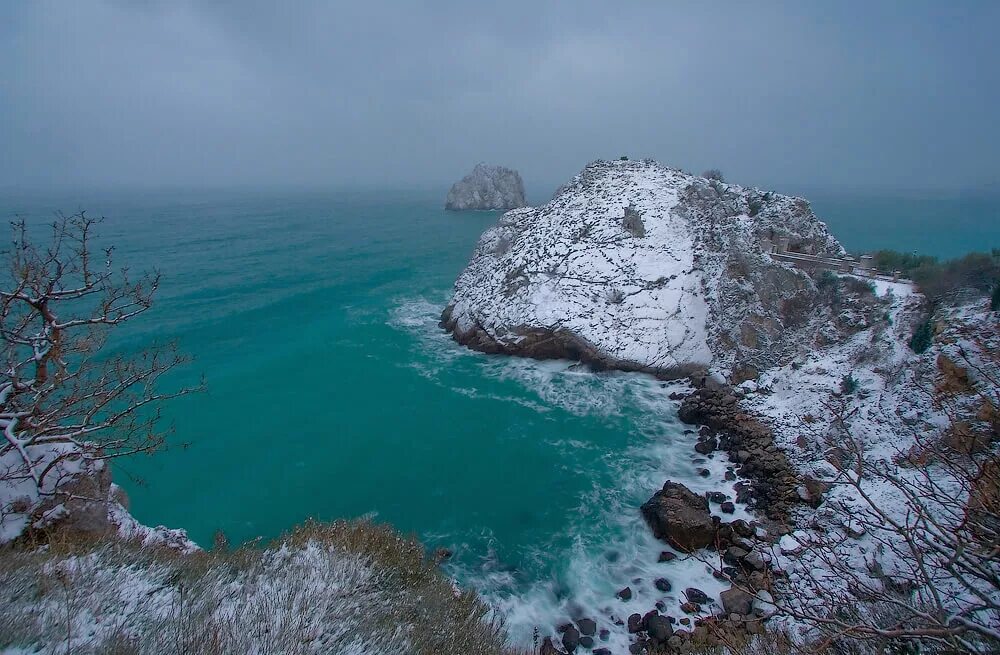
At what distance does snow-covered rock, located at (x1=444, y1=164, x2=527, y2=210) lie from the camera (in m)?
104

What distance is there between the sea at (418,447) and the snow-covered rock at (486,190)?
6777cm

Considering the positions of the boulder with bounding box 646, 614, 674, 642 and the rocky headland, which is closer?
the boulder with bounding box 646, 614, 674, 642

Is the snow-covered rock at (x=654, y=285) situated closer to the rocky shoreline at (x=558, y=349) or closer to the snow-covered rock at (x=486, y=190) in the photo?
the rocky shoreline at (x=558, y=349)

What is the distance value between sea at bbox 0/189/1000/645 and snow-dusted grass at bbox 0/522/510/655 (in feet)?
11.1

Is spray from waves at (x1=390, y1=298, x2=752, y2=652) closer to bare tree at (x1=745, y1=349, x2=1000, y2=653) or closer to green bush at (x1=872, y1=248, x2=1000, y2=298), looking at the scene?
bare tree at (x1=745, y1=349, x2=1000, y2=653)

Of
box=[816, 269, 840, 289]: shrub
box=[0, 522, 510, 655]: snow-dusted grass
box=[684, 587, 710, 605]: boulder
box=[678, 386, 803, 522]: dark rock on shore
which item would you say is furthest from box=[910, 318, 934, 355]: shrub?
box=[0, 522, 510, 655]: snow-dusted grass

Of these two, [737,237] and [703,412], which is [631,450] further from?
[737,237]

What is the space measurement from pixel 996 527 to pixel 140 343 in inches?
1466

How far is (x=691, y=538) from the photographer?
583 inches

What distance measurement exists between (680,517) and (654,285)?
56.2 ft

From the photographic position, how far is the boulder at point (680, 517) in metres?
14.8

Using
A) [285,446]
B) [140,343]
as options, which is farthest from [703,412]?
[140,343]

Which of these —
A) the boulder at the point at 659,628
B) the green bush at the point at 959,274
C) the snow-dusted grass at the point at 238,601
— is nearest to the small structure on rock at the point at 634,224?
the green bush at the point at 959,274

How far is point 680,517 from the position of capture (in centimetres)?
1502
